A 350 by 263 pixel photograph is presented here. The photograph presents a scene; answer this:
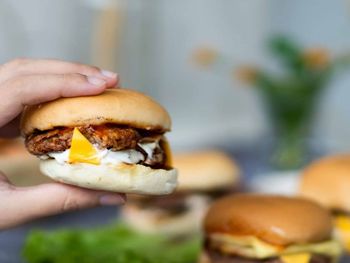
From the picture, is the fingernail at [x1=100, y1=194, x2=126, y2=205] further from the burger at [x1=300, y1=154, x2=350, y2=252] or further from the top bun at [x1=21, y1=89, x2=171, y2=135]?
the burger at [x1=300, y1=154, x2=350, y2=252]

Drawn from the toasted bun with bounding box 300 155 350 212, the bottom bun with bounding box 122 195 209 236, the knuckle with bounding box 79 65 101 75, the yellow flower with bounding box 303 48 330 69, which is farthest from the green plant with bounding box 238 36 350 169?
the knuckle with bounding box 79 65 101 75

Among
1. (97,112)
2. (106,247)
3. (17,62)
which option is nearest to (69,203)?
(97,112)

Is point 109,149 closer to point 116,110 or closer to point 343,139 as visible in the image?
point 116,110

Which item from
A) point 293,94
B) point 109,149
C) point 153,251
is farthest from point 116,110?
point 293,94

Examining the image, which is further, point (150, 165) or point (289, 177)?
point (289, 177)

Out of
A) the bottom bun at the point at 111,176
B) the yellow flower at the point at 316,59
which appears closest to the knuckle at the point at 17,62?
the bottom bun at the point at 111,176

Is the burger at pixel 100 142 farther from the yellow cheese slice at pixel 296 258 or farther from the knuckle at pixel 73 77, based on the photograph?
the yellow cheese slice at pixel 296 258

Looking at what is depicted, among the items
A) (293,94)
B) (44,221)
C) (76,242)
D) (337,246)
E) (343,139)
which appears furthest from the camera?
(343,139)
